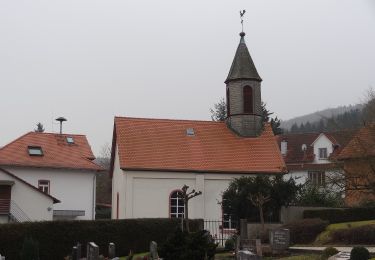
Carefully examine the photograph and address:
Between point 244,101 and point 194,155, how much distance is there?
6011 millimetres

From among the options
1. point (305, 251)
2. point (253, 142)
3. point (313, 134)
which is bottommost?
point (305, 251)

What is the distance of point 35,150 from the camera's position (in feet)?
133

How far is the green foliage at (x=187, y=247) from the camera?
16125 millimetres

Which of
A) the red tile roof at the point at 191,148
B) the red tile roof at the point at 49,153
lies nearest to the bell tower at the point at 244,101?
the red tile roof at the point at 191,148

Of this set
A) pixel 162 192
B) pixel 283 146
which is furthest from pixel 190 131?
pixel 283 146

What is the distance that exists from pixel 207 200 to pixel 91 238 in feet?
33.6

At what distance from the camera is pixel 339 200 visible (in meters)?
36.4

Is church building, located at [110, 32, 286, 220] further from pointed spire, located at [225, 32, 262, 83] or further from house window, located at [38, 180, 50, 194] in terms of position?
house window, located at [38, 180, 50, 194]

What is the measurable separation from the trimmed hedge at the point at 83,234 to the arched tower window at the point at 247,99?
1237 centimetres

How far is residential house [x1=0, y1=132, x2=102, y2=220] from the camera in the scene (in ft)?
127

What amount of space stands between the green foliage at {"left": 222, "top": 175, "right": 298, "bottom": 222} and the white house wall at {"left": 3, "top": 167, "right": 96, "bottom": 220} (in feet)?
44.2

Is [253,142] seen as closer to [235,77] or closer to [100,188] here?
[235,77]

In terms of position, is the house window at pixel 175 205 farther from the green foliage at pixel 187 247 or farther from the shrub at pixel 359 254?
the shrub at pixel 359 254

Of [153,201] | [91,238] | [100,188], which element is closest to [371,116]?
[153,201]
